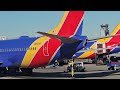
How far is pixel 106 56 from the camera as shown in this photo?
216 feet

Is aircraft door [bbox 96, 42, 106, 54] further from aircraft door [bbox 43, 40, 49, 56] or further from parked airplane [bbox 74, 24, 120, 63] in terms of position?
aircraft door [bbox 43, 40, 49, 56]

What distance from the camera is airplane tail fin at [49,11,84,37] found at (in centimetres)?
2788

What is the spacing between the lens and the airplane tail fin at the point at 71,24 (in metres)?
27.9

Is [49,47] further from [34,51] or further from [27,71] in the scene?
[27,71]

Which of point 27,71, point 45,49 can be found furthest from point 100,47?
point 45,49

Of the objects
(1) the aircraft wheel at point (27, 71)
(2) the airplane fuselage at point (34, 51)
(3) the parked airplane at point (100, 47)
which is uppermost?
(3) the parked airplane at point (100, 47)

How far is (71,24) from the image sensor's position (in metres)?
28.2

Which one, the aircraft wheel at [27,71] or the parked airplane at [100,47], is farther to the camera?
the parked airplane at [100,47]

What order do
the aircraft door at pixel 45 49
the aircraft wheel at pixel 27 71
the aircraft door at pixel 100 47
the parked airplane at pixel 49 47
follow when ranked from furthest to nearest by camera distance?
the aircraft door at pixel 100 47, the aircraft wheel at pixel 27 71, the aircraft door at pixel 45 49, the parked airplane at pixel 49 47

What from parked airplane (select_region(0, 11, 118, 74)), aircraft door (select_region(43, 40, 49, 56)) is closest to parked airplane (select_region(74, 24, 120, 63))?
parked airplane (select_region(0, 11, 118, 74))

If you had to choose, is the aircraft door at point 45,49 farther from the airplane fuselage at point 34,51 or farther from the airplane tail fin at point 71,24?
the airplane tail fin at point 71,24

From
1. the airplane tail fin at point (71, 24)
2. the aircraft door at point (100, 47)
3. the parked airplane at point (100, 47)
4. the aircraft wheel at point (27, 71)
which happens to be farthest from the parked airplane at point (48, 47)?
the aircraft door at point (100, 47)
